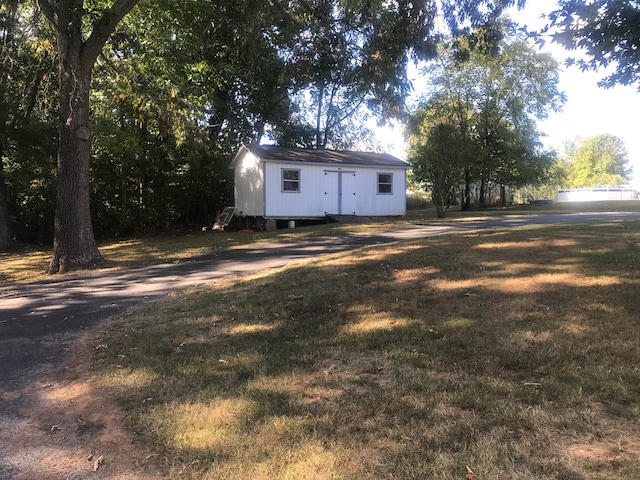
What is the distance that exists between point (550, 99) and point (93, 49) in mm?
35156

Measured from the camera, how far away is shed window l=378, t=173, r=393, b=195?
79.3 ft

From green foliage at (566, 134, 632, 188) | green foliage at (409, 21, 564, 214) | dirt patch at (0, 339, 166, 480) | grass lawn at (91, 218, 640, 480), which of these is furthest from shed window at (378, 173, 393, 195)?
green foliage at (566, 134, 632, 188)

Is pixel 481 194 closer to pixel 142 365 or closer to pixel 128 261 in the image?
pixel 128 261

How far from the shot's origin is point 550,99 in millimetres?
39062

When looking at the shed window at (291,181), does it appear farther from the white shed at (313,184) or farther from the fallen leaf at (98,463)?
the fallen leaf at (98,463)

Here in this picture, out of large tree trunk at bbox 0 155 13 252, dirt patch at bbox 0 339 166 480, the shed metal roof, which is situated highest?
the shed metal roof

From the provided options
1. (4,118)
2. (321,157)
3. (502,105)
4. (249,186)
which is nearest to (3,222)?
(4,118)

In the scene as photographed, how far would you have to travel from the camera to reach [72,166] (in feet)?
41.3

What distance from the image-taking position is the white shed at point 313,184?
21.8m

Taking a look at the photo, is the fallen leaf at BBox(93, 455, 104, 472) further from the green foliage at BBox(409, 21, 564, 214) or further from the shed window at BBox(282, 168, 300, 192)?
the green foliage at BBox(409, 21, 564, 214)

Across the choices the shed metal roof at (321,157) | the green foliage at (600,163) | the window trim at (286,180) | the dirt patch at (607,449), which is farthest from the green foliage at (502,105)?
the green foliage at (600,163)

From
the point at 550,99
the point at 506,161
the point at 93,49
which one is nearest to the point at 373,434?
the point at 93,49

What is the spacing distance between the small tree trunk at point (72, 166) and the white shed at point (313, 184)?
9.39 m

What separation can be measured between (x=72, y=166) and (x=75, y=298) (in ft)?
17.0
